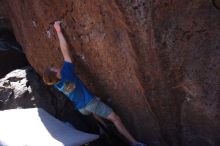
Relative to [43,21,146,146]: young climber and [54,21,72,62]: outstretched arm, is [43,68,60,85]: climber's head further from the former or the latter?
[54,21,72,62]: outstretched arm

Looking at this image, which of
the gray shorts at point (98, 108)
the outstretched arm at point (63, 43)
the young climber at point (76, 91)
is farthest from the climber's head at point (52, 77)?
the gray shorts at point (98, 108)

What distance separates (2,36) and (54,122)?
3.34 m

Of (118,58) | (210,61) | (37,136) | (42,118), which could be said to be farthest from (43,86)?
(210,61)

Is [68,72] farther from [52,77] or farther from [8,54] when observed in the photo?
[8,54]

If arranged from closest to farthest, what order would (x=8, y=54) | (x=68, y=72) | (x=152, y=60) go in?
(x=152, y=60), (x=68, y=72), (x=8, y=54)

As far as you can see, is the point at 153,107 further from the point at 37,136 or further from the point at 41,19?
the point at 41,19

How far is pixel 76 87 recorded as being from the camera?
5.02m

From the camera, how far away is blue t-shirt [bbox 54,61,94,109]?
485 centimetres

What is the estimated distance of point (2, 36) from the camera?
812 centimetres

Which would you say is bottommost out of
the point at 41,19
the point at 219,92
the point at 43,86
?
the point at 43,86

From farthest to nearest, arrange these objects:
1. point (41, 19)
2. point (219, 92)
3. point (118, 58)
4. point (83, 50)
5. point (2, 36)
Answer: point (2, 36) < point (41, 19) < point (83, 50) < point (118, 58) < point (219, 92)

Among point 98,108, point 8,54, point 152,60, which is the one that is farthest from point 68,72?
point 8,54

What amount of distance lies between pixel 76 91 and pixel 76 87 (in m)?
0.05

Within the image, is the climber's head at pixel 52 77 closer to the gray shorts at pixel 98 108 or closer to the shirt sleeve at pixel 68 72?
the shirt sleeve at pixel 68 72
